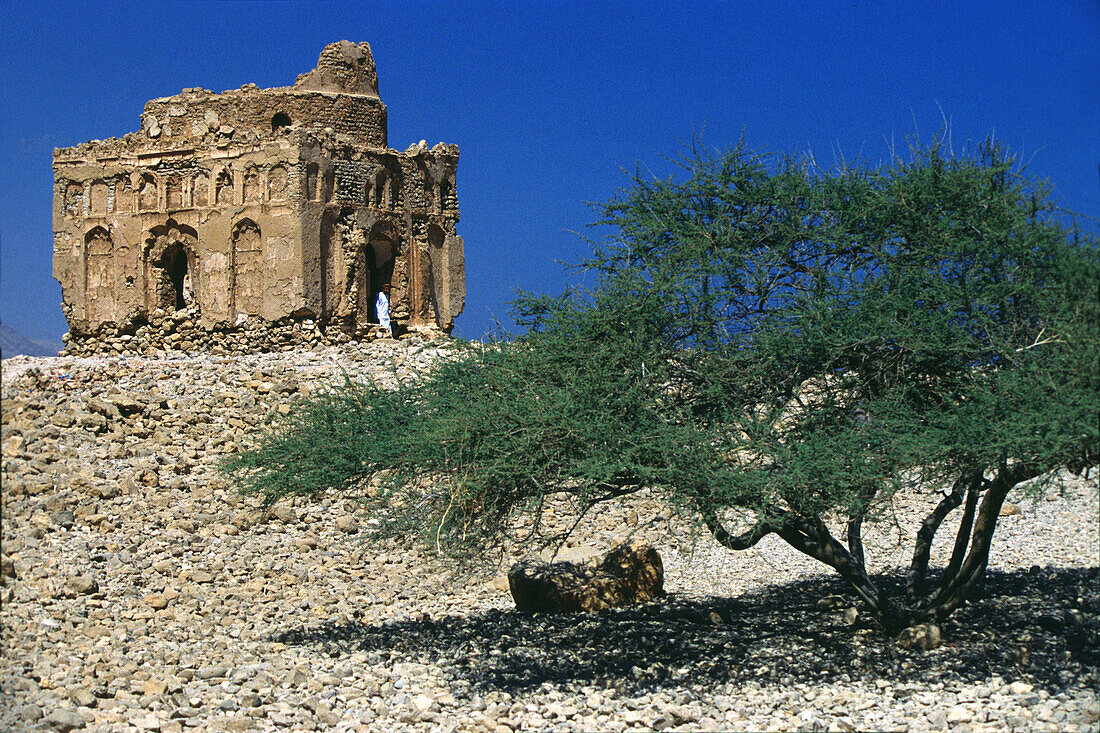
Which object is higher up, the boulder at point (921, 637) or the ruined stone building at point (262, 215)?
the ruined stone building at point (262, 215)

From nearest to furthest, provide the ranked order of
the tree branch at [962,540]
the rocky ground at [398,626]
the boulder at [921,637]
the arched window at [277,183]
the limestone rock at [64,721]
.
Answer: the limestone rock at [64,721] → the rocky ground at [398,626] → the boulder at [921,637] → the tree branch at [962,540] → the arched window at [277,183]

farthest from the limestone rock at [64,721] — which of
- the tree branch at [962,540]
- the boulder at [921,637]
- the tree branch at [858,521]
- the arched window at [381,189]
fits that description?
the arched window at [381,189]

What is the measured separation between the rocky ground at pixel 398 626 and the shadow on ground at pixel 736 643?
4 centimetres

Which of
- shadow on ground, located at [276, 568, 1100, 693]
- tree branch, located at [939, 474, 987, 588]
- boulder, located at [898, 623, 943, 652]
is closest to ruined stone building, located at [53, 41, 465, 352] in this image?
shadow on ground, located at [276, 568, 1100, 693]

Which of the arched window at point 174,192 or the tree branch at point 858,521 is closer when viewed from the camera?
the tree branch at point 858,521

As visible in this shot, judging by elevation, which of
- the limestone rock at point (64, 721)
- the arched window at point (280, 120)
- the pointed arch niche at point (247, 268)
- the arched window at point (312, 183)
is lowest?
the limestone rock at point (64, 721)

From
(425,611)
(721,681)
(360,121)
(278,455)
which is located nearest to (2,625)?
(278,455)

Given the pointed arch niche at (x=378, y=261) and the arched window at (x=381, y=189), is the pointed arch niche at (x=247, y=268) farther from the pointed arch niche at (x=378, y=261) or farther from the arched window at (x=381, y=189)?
the arched window at (x=381, y=189)

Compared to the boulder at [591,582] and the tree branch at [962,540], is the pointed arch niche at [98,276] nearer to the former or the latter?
the boulder at [591,582]

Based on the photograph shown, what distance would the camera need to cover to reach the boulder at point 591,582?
14281mm

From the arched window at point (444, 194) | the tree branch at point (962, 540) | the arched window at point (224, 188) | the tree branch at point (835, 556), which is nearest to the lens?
the tree branch at point (835, 556)

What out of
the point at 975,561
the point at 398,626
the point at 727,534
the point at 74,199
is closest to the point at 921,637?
the point at 975,561

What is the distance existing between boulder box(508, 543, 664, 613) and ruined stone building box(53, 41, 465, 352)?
15.5 m

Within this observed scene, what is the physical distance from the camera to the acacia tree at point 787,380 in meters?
10.3
